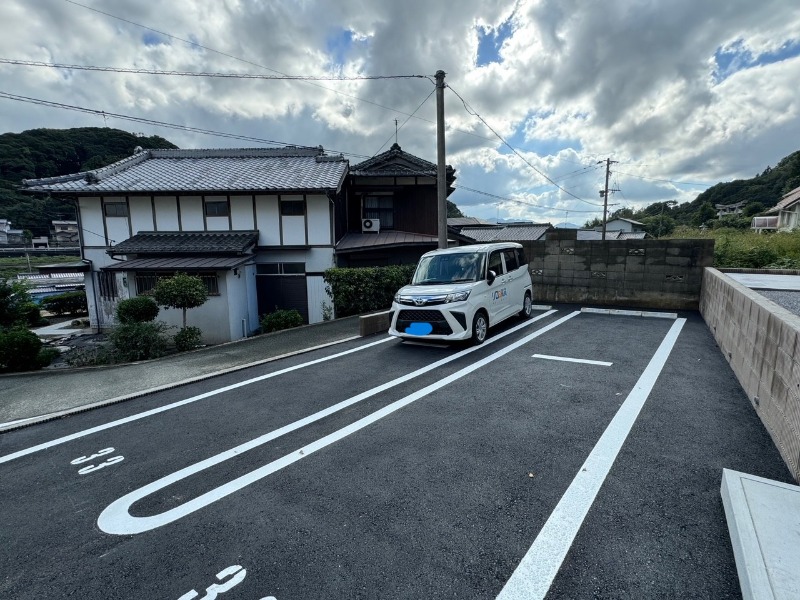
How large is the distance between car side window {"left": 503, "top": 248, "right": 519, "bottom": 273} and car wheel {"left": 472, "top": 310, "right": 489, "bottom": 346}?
4.84ft

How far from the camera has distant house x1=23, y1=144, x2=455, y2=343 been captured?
10.8 metres

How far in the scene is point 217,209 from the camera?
40.2 feet

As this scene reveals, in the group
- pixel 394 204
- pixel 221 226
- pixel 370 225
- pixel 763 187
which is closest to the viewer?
pixel 221 226

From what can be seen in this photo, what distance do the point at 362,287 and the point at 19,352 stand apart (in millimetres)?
7112

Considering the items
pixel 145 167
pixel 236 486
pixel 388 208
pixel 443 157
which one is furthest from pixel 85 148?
pixel 236 486

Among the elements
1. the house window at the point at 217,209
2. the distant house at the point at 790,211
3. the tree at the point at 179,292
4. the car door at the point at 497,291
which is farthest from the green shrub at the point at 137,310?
the distant house at the point at 790,211

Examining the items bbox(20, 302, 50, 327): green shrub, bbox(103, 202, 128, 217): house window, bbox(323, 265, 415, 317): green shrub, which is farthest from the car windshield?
bbox(20, 302, 50, 327): green shrub

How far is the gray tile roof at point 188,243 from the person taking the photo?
1132 centimetres

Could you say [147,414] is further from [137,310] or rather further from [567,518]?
[137,310]

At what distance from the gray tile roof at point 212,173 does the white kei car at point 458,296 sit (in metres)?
6.47

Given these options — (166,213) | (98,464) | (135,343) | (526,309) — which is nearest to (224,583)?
(98,464)

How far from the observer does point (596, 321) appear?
25.8 feet

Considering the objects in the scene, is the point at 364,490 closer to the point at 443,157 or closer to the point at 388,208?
the point at 443,157

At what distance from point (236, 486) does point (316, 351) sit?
4.00 meters
